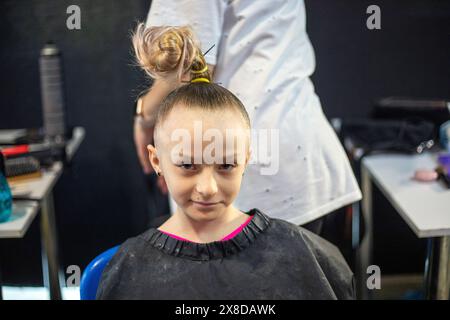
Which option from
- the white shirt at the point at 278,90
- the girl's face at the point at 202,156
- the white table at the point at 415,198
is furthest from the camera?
the white table at the point at 415,198

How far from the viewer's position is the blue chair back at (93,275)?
120 centimetres

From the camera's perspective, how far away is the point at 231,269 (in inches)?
45.1

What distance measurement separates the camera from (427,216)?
1.45 meters

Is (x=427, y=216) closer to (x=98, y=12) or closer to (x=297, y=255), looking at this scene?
(x=297, y=255)

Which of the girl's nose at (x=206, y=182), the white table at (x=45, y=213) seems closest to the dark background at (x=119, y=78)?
the white table at (x=45, y=213)

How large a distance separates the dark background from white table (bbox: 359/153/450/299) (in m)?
0.10

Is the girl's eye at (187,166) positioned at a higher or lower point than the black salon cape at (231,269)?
higher

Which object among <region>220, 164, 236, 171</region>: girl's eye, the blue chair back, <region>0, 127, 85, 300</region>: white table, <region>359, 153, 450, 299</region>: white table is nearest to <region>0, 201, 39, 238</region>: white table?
<region>0, 127, 85, 300</region>: white table

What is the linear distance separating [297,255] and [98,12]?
61cm

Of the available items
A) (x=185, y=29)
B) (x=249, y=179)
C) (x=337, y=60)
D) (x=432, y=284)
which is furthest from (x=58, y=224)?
(x=432, y=284)

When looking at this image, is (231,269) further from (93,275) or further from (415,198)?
(415,198)

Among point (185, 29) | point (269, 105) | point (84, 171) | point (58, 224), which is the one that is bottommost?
point (58, 224)

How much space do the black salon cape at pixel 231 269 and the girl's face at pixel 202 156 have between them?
8 centimetres

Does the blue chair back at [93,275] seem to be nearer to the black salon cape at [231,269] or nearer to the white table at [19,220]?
the black salon cape at [231,269]
